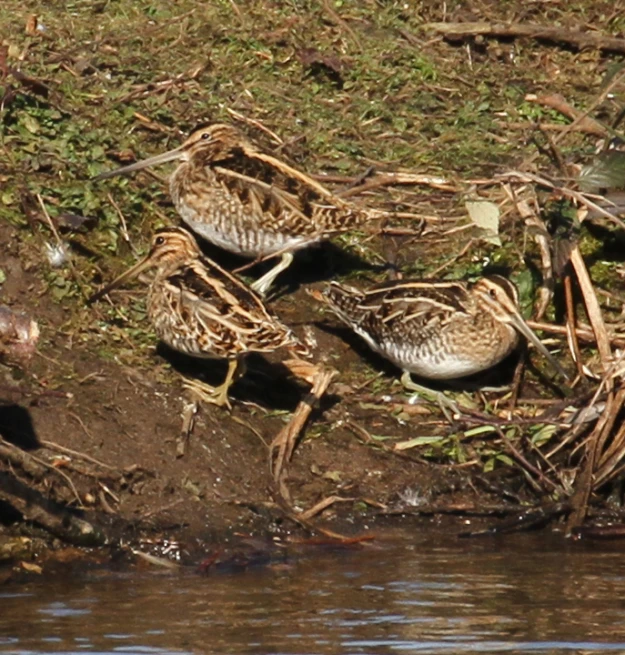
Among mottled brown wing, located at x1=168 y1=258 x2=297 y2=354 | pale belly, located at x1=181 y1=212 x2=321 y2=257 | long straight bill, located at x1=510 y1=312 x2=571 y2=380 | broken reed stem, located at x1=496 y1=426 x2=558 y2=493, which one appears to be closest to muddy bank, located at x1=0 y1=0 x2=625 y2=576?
broken reed stem, located at x1=496 y1=426 x2=558 y2=493

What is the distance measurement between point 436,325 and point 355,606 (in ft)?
6.97

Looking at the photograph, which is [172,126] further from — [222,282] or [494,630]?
[494,630]

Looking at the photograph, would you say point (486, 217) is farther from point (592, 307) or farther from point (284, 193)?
point (284, 193)

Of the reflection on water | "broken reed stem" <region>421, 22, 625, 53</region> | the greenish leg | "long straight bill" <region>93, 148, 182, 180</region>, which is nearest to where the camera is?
the reflection on water

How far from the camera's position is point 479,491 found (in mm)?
8070

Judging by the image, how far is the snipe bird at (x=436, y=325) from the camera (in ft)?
27.8

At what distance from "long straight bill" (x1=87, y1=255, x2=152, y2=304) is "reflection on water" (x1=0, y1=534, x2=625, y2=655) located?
6.03 feet

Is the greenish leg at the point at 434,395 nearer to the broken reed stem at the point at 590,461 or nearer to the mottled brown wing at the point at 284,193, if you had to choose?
the broken reed stem at the point at 590,461

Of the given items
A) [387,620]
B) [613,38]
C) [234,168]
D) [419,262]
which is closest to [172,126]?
[234,168]

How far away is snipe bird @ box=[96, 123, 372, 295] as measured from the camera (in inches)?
345

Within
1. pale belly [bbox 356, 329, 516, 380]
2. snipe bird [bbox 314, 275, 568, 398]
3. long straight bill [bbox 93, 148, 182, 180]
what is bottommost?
pale belly [bbox 356, 329, 516, 380]

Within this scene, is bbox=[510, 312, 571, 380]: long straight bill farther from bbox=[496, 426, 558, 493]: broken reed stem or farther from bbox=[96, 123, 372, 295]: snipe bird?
bbox=[96, 123, 372, 295]: snipe bird

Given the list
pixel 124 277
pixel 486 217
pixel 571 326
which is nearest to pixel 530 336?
pixel 571 326

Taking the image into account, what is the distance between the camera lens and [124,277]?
856 centimetres
